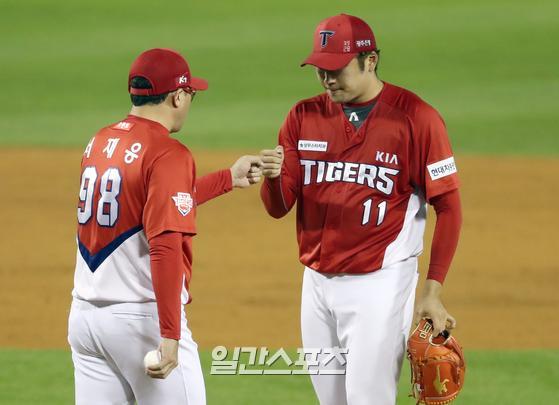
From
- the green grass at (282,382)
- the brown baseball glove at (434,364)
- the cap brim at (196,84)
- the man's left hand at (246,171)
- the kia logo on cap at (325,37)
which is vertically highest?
the kia logo on cap at (325,37)

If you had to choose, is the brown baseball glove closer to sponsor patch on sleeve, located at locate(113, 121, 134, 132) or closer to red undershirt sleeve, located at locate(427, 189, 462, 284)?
red undershirt sleeve, located at locate(427, 189, 462, 284)

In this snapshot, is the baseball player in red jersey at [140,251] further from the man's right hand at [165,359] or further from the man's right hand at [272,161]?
the man's right hand at [272,161]

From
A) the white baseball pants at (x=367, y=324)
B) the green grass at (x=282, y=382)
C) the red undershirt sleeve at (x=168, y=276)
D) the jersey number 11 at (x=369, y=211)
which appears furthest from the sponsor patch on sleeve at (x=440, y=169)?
the green grass at (x=282, y=382)

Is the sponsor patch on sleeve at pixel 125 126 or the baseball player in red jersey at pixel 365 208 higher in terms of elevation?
the sponsor patch on sleeve at pixel 125 126

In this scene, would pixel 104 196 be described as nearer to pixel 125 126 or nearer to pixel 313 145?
pixel 125 126

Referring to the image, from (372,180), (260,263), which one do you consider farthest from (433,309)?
(260,263)

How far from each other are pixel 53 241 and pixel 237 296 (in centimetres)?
248

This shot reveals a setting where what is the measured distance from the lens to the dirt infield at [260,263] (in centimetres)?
832

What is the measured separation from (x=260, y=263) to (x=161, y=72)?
5.88 m

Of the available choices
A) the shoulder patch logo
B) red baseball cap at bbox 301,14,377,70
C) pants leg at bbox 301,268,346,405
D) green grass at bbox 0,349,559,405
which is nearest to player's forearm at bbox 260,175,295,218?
pants leg at bbox 301,268,346,405

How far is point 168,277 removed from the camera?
4121mm

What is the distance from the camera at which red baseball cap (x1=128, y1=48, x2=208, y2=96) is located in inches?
171

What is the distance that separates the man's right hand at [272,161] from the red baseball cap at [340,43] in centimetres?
42

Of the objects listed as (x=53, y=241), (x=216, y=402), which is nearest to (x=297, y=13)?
(x=53, y=241)
